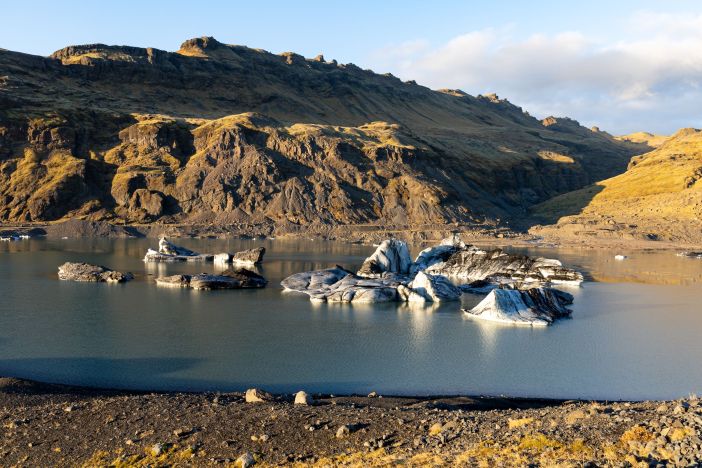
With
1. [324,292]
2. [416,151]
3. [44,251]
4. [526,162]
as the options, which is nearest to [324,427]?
[324,292]

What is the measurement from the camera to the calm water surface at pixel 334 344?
77.9 ft

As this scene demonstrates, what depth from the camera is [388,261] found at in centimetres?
5681

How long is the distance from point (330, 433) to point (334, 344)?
14490 millimetres

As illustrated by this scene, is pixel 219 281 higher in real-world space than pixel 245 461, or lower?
higher

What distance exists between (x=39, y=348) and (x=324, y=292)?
21282 millimetres

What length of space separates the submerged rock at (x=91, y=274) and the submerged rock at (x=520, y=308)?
94.9 feet

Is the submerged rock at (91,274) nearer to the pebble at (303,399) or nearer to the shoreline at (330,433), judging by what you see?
the shoreline at (330,433)

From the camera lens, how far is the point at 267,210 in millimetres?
130000

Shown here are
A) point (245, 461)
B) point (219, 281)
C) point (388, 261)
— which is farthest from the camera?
point (388, 261)

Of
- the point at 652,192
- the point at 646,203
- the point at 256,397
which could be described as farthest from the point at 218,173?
the point at 256,397

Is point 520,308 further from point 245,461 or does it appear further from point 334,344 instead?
point 245,461

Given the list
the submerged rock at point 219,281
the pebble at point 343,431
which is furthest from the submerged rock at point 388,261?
the pebble at point 343,431

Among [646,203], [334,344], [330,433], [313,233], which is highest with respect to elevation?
[646,203]

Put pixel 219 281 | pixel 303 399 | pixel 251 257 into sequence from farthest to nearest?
1. pixel 251 257
2. pixel 219 281
3. pixel 303 399
